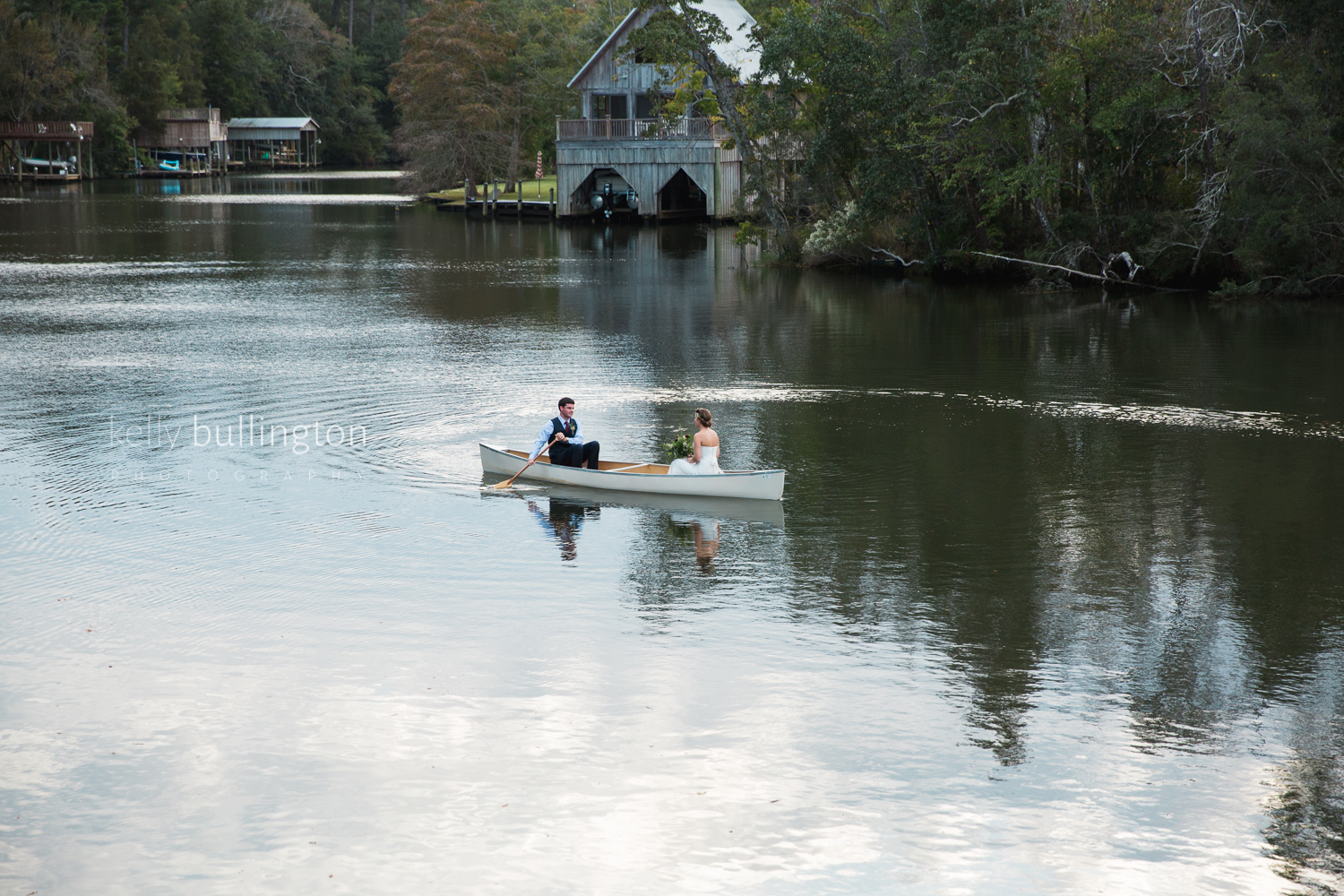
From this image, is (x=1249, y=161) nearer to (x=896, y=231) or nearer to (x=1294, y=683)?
(x=896, y=231)

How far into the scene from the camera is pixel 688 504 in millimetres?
15336

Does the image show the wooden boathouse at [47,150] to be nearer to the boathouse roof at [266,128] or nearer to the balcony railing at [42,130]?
the balcony railing at [42,130]

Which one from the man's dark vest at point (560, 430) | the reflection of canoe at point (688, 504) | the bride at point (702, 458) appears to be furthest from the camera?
the man's dark vest at point (560, 430)

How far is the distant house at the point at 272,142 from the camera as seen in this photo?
122 metres

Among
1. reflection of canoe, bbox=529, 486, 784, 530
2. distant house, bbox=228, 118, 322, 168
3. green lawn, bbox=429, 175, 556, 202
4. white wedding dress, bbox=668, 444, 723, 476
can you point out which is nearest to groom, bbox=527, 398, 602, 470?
reflection of canoe, bbox=529, 486, 784, 530

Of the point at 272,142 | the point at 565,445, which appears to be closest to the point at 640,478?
the point at 565,445

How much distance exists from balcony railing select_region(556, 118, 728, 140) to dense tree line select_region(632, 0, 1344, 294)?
55.8ft

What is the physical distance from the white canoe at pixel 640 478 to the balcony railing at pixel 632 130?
44.7 meters

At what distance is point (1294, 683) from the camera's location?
9.95 m

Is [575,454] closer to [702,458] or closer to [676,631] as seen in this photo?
[702,458]

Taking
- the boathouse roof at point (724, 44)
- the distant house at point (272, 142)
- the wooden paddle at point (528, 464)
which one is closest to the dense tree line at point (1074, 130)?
the boathouse roof at point (724, 44)

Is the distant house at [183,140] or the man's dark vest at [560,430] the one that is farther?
the distant house at [183,140]

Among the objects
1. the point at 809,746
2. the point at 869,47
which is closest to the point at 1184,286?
the point at 869,47

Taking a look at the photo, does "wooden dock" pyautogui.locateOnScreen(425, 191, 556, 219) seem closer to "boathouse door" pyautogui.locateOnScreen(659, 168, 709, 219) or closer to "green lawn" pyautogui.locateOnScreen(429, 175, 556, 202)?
"green lawn" pyautogui.locateOnScreen(429, 175, 556, 202)
